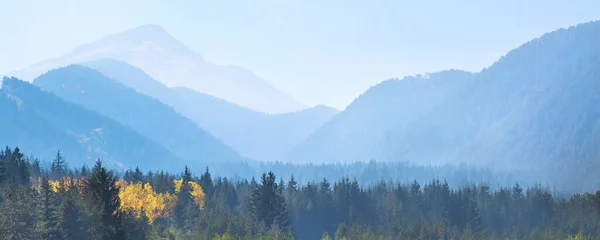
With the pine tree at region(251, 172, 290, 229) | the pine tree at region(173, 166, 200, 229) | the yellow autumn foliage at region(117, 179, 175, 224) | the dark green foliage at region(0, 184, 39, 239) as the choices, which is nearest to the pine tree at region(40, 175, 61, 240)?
the dark green foliage at region(0, 184, 39, 239)

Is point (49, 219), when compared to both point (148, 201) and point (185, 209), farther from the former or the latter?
point (185, 209)

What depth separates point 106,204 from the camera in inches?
3442

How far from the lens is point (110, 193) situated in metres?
88.7

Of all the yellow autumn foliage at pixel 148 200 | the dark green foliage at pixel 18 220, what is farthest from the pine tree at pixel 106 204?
the yellow autumn foliage at pixel 148 200

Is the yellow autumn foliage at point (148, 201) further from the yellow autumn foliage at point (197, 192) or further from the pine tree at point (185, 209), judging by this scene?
the yellow autumn foliage at point (197, 192)

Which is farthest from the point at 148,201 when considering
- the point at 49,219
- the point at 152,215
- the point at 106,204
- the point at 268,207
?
the point at 106,204

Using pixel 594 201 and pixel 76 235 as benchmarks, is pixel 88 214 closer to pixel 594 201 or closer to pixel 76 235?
pixel 76 235

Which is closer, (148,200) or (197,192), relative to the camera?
(148,200)

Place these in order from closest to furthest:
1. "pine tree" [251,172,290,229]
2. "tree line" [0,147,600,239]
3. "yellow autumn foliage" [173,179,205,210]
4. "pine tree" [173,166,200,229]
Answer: "tree line" [0,147,600,239]
"pine tree" [251,172,290,229]
"pine tree" [173,166,200,229]
"yellow autumn foliage" [173,179,205,210]

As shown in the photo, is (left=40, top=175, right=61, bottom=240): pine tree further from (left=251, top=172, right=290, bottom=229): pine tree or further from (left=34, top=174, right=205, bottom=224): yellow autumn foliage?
(left=251, top=172, right=290, bottom=229): pine tree

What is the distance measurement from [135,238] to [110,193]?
1393 centimetres

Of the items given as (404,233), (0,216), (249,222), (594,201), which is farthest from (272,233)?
(594,201)

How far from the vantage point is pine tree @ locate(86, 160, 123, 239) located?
86375 mm

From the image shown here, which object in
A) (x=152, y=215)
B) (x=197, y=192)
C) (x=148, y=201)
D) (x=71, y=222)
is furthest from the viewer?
(x=197, y=192)
